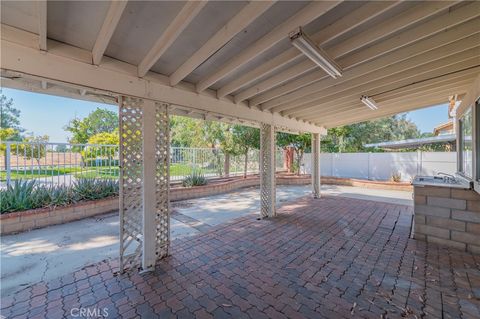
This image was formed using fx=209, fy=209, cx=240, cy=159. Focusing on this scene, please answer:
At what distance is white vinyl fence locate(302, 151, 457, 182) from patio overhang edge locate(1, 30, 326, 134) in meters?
10.2

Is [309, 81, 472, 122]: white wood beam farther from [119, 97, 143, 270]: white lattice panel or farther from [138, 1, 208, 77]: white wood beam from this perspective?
[119, 97, 143, 270]: white lattice panel

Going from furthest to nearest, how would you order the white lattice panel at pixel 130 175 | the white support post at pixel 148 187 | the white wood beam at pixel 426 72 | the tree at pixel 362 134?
the tree at pixel 362 134 < the white wood beam at pixel 426 72 < the white support post at pixel 148 187 < the white lattice panel at pixel 130 175

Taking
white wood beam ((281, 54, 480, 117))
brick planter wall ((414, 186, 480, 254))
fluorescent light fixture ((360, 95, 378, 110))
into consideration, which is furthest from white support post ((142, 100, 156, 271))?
brick planter wall ((414, 186, 480, 254))

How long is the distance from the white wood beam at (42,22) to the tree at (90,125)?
22090mm

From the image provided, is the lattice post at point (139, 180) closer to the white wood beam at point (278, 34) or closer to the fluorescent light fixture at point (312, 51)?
the white wood beam at point (278, 34)

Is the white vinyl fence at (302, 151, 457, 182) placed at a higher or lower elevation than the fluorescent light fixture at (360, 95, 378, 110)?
lower

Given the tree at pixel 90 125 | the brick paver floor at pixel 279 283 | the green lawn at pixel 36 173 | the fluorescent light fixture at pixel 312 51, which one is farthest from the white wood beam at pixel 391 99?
the tree at pixel 90 125

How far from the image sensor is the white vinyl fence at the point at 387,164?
9.45 metres

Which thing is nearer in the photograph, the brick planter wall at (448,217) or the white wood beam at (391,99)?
the brick planter wall at (448,217)

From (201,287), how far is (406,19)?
4067 millimetres

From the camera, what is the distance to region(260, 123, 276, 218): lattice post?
5684mm

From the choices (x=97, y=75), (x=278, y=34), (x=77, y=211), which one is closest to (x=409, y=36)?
(x=278, y=34)

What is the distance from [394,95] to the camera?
17.0 feet

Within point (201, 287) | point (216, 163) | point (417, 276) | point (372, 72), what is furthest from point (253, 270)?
point (216, 163)
